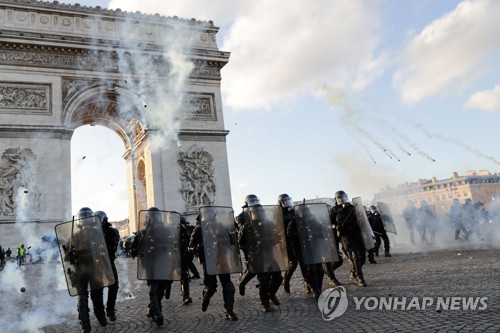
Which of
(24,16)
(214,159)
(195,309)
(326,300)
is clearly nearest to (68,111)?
(24,16)

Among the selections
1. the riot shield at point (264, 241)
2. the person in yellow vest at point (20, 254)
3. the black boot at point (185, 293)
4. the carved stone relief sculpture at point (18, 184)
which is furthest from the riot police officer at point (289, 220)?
the carved stone relief sculpture at point (18, 184)

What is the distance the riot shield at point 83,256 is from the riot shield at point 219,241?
121 centimetres

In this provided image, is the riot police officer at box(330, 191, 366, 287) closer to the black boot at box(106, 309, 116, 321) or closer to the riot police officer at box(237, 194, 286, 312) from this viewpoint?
the riot police officer at box(237, 194, 286, 312)

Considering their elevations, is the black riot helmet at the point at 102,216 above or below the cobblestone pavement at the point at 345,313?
above

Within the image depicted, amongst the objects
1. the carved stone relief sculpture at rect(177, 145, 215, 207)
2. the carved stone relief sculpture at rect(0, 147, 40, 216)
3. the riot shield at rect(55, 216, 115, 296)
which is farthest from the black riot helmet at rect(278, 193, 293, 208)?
the carved stone relief sculpture at rect(0, 147, 40, 216)

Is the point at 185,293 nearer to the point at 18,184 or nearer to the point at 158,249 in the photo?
the point at 158,249

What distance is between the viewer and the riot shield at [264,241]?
5.65 m

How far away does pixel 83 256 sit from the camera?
16.2 ft

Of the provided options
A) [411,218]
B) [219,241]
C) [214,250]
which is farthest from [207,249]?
[411,218]

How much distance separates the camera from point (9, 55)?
687 inches

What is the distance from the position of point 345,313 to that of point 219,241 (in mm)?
1763

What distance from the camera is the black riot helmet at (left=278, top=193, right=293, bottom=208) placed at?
644cm

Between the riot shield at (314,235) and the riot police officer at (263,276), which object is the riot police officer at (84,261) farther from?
the riot shield at (314,235)

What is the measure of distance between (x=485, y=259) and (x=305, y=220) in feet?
16.3
